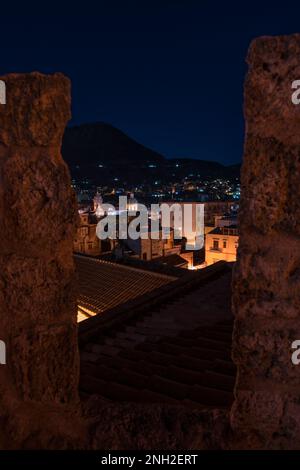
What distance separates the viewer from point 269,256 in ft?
4.58

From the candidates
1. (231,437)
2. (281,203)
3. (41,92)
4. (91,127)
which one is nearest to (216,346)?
(231,437)

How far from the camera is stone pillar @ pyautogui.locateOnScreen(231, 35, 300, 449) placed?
4.33ft

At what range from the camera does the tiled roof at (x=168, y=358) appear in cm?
248

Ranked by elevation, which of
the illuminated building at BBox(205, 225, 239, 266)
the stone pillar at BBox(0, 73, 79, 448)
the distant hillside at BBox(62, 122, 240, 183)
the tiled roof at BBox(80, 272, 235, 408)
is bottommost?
the illuminated building at BBox(205, 225, 239, 266)

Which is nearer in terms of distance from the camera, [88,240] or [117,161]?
[88,240]

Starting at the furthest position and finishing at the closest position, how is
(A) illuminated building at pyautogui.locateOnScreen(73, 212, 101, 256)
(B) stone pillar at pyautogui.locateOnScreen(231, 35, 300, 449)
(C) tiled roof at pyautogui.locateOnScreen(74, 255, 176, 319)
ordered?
(A) illuminated building at pyautogui.locateOnScreen(73, 212, 101, 256) → (C) tiled roof at pyautogui.locateOnScreen(74, 255, 176, 319) → (B) stone pillar at pyautogui.locateOnScreen(231, 35, 300, 449)

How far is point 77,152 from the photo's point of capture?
8088cm

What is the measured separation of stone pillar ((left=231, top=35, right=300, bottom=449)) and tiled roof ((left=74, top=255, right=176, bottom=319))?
8683 millimetres

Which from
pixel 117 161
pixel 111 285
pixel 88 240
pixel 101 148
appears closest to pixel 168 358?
pixel 111 285

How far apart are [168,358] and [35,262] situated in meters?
1.83

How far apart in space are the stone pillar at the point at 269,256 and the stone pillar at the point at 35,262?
0.75 meters

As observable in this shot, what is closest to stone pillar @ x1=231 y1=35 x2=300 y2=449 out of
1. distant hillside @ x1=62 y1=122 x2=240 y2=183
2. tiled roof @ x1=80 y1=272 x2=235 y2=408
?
tiled roof @ x1=80 y1=272 x2=235 y2=408

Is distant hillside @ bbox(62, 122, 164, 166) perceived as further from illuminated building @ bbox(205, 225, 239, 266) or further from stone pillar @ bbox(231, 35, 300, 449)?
stone pillar @ bbox(231, 35, 300, 449)

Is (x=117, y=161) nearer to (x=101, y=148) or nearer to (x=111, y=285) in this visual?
(x=101, y=148)
